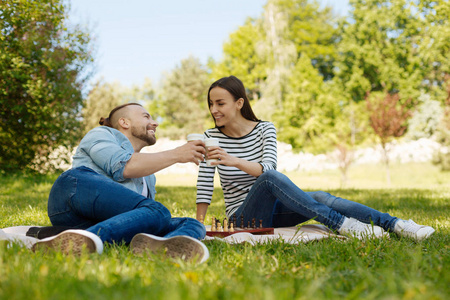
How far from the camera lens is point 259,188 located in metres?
3.46

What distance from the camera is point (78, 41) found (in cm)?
1081

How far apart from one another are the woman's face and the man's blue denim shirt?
1.03 m

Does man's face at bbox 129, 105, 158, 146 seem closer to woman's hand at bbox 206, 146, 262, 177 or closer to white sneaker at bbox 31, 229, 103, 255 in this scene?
woman's hand at bbox 206, 146, 262, 177

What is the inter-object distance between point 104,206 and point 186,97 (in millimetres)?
36332

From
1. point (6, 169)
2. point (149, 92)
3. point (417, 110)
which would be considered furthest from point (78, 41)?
point (149, 92)

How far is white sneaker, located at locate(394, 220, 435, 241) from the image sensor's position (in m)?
3.04

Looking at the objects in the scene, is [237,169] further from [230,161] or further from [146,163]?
[146,163]

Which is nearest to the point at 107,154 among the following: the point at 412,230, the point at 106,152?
the point at 106,152

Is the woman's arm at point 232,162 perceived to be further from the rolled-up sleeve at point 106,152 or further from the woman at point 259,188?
the rolled-up sleeve at point 106,152

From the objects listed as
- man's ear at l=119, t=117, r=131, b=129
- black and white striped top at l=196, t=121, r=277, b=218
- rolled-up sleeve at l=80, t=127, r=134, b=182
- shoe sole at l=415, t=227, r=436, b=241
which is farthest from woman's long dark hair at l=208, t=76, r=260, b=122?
shoe sole at l=415, t=227, r=436, b=241

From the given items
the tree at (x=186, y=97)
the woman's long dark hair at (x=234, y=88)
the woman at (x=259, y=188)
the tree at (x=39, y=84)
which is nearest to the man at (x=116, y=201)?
the woman at (x=259, y=188)

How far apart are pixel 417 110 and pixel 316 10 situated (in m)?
11.4

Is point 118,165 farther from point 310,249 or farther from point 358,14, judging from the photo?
point 358,14

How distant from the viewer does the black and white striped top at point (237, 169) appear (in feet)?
12.4
